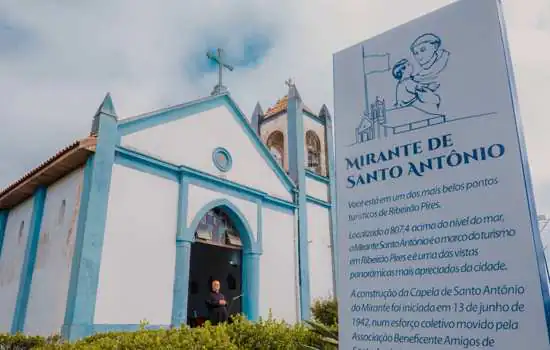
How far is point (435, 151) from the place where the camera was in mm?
2773

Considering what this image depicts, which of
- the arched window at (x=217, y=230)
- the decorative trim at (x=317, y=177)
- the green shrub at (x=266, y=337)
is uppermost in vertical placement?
the decorative trim at (x=317, y=177)

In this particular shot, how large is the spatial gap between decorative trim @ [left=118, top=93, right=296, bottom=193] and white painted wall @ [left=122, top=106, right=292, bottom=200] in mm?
95

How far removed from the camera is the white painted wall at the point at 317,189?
1351 cm

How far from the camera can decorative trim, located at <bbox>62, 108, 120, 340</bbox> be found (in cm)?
764

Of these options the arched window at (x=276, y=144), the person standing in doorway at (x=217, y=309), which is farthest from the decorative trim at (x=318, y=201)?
the person standing in doorway at (x=217, y=309)

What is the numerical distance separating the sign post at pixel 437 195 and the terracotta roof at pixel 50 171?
6.61 meters

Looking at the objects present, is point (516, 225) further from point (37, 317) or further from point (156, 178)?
point (37, 317)

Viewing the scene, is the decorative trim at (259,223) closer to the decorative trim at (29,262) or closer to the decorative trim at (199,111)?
the decorative trim at (199,111)

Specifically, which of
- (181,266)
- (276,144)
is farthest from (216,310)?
(276,144)

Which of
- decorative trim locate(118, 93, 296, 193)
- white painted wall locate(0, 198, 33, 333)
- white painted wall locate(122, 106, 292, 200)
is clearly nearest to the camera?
decorative trim locate(118, 93, 296, 193)

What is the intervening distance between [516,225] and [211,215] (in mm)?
8870

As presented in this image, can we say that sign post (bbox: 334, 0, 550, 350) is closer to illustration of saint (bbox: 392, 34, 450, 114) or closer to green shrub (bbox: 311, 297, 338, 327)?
illustration of saint (bbox: 392, 34, 450, 114)

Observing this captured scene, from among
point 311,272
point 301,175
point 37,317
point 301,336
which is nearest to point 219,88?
point 301,175

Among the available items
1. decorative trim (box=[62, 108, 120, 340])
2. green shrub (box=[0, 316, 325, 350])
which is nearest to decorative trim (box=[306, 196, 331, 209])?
decorative trim (box=[62, 108, 120, 340])
